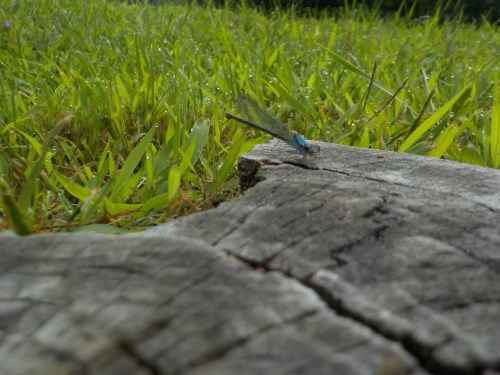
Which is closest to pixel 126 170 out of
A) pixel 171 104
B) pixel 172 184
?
pixel 172 184

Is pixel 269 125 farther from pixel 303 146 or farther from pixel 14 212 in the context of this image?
pixel 14 212

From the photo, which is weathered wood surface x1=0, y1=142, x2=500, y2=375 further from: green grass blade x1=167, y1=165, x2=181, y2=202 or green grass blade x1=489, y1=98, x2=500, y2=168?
green grass blade x1=489, y1=98, x2=500, y2=168

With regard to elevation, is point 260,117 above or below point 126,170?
above

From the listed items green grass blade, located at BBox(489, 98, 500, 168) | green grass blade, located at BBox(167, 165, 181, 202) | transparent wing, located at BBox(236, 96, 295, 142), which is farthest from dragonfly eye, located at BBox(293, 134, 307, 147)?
green grass blade, located at BBox(489, 98, 500, 168)

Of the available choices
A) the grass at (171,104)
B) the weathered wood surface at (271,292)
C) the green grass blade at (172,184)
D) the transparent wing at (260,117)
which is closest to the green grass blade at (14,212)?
the grass at (171,104)

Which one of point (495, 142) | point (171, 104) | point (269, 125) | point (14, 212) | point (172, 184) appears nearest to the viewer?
point (14, 212)

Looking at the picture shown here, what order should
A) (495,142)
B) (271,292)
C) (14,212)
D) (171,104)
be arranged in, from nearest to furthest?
(271,292)
(14,212)
(495,142)
(171,104)

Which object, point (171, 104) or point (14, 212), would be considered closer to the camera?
point (14, 212)

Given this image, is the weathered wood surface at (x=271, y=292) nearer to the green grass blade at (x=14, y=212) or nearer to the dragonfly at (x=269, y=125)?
the green grass blade at (x=14, y=212)
